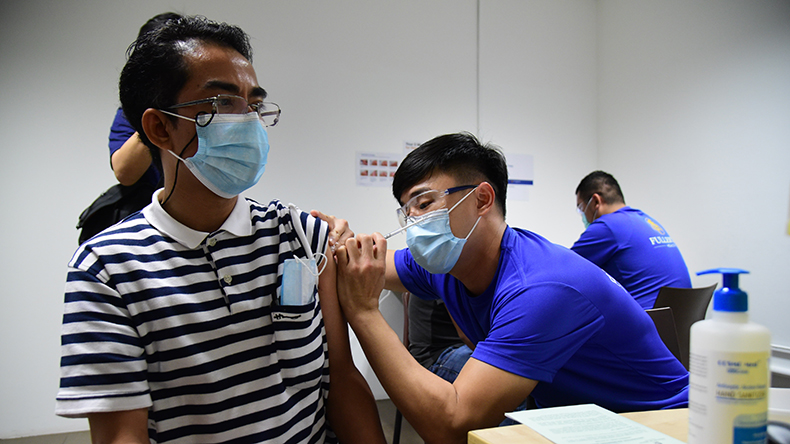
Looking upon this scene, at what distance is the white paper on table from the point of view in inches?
26.8

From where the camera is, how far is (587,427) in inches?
28.7

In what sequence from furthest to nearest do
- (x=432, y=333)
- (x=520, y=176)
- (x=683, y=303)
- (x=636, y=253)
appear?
(x=520, y=176)
(x=636, y=253)
(x=432, y=333)
(x=683, y=303)

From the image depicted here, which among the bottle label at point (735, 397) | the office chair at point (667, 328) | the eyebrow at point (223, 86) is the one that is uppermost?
the eyebrow at point (223, 86)

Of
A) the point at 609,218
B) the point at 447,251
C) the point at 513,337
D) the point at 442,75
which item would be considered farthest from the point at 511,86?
the point at 513,337

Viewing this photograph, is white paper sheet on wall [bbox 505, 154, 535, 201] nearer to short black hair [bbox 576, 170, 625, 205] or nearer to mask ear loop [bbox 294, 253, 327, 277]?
short black hair [bbox 576, 170, 625, 205]

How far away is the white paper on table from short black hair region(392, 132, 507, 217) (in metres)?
0.79

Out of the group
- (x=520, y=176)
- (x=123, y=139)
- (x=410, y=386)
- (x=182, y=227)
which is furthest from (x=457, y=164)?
(x=520, y=176)

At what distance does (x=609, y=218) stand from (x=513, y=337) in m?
1.88

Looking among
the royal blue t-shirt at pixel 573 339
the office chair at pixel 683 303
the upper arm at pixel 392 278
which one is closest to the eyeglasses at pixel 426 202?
the royal blue t-shirt at pixel 573 339

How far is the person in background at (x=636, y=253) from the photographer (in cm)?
246

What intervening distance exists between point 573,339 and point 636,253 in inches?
68.1

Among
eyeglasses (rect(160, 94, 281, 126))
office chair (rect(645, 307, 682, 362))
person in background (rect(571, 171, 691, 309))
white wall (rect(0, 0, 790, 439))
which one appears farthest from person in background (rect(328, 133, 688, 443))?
white wall (rect(0, 0, 790, 439))

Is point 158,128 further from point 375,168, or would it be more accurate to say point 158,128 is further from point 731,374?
point 375,168

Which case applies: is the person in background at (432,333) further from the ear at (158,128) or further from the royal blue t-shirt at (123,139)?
the ear at (158,128)
